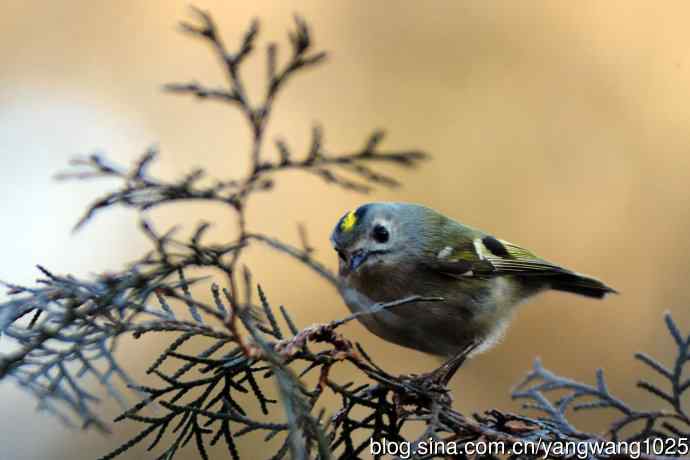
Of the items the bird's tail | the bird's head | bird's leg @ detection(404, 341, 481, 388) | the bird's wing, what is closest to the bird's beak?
the bird's head

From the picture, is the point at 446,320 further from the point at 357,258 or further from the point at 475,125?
the point at 475,125

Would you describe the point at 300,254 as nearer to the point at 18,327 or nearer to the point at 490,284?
the point at 18,327

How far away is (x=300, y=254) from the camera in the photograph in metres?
0.57

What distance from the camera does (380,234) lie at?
1693 mm

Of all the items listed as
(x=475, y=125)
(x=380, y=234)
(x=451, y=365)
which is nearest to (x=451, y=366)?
(x=451, y=365)

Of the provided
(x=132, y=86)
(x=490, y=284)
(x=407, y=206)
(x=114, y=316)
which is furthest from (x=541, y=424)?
(x=132, y=86)

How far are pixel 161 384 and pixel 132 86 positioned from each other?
1.66 m

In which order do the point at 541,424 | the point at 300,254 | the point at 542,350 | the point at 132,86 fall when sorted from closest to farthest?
the point at 300,254
the point at 541,424
the point at 542,350
the point at 132,86

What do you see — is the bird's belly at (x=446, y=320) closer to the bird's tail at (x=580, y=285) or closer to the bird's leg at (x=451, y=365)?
the bird's leg at (x=451, y=365)

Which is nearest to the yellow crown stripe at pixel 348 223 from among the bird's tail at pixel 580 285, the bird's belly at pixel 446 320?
the bird's belly at pixel 446 320

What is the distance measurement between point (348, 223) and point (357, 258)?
0.08 meters

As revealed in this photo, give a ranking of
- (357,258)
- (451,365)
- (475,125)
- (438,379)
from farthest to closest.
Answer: (475,125) → (357,258) → (451,365) → (438,379)

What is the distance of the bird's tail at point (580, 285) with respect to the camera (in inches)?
72.1

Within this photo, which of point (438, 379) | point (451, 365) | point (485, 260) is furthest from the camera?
point (485, 260)
